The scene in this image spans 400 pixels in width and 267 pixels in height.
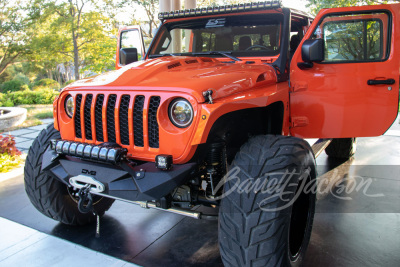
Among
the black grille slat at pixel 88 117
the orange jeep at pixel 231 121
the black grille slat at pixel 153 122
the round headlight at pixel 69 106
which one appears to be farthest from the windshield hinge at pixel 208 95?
the round headlight at pixel 69 106

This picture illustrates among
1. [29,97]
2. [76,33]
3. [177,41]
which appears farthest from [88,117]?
[29,97]

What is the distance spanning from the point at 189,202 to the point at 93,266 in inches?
38.9

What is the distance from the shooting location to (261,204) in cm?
215

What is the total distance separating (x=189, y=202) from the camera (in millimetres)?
2664

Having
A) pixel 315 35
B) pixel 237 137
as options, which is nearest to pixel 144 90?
pixel 237 137

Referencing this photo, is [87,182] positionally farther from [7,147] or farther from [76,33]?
[76,33]

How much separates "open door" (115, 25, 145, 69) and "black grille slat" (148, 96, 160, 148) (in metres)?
1.79

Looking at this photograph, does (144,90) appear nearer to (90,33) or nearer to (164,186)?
(164,186)

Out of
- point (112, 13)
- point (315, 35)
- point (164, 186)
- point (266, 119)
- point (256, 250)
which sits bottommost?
point (256, 250)

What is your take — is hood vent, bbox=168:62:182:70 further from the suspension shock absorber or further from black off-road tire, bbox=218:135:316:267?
black off-road tire, bbox=218:135:316:267

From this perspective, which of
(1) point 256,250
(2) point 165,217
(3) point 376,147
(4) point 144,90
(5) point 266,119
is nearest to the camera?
(1) point 256,250

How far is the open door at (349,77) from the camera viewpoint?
313cm

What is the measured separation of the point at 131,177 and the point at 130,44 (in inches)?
90.1

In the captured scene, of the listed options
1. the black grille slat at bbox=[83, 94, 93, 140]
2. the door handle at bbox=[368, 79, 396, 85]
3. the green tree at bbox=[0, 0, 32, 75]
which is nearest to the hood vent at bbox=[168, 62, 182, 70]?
the black grille slat at bbox=[83, 94, 93, 140]
